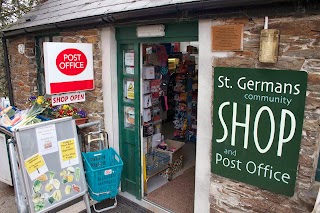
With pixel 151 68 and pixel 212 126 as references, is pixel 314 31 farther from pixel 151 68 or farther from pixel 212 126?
pixel 151 68

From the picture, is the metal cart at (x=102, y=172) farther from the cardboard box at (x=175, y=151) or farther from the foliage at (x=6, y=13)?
the foliage at (x=6, y=13)

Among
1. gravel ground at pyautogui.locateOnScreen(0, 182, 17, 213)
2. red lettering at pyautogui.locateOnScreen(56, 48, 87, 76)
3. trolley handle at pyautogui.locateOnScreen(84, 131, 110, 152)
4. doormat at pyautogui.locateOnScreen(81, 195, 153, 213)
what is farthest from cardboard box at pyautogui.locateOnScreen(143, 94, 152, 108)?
gravel ground at pyautogui.locateOnScreen(0, 182, 17, 213)

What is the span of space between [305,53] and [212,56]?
978mm

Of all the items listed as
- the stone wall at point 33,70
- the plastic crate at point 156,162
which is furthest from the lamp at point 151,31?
the plastic crate at point 156,162

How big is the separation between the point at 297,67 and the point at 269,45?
0.34 m

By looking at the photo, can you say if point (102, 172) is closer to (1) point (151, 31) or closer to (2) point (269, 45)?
(1) point (151, 31)

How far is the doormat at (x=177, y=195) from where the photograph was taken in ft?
14.3

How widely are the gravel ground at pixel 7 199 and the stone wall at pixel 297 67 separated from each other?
375cm

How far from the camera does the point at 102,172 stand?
3.96 metres

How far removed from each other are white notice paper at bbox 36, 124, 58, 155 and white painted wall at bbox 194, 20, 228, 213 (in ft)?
6.47

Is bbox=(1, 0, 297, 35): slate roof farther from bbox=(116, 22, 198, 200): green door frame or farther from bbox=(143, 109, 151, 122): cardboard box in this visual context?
bbox=(143, 109, 151, 122): cardboard box

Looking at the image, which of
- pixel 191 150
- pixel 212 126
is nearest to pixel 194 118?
pixel 191 150

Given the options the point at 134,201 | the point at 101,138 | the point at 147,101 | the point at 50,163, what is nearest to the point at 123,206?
the point at 134,201

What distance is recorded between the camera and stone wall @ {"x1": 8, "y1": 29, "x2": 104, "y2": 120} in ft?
14.8
